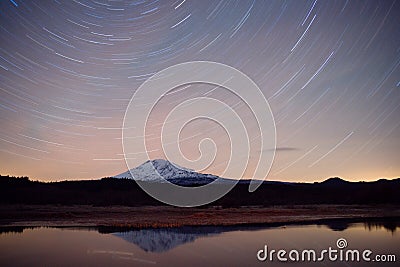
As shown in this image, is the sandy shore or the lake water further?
the sandy shore

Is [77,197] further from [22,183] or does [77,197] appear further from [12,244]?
[12,244]

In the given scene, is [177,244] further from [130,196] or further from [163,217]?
[130,196]

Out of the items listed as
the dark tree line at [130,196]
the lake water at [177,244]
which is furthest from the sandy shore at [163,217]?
the dark tree line at [130,196]

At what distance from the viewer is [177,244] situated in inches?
893

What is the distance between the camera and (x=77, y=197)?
3253 inches

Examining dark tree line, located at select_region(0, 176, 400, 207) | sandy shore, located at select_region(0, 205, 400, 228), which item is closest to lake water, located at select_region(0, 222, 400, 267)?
sandy shore, located at select_region(0, 205, 400, 228)

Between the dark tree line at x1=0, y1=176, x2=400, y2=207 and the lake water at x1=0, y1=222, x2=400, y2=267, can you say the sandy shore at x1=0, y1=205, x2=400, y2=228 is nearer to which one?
the lake water at x1=0, y1=222, x2=400, y2=267

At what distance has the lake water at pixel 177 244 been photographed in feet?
56.5

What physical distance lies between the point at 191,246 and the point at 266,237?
5.90 metres

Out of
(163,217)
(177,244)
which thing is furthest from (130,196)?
(177,244)

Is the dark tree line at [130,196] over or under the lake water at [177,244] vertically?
over

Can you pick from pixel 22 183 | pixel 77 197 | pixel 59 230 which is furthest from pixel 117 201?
pixel 59 230

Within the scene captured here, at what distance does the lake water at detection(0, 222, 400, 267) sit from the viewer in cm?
1723

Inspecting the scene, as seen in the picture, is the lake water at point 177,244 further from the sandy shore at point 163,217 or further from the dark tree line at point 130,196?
the dark tree line at point 130,196
